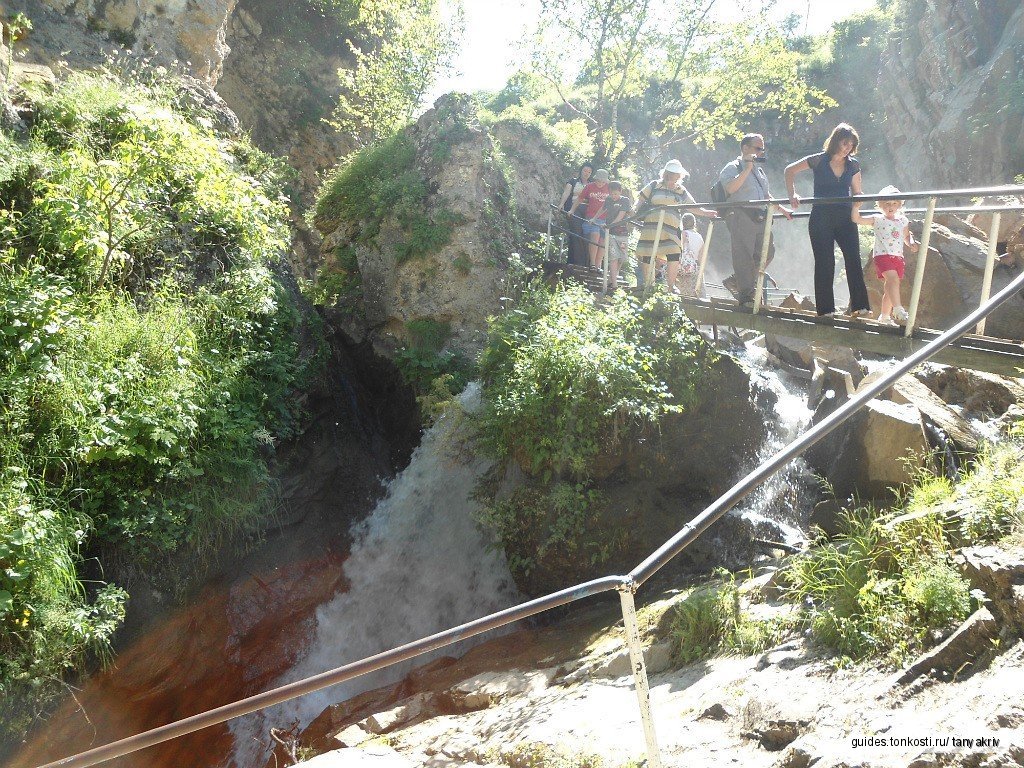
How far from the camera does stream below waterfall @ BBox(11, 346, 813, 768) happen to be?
21.4 feet

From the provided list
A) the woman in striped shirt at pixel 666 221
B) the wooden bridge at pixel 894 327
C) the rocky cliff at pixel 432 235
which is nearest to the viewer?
the wooden bridge at pixel 894 327

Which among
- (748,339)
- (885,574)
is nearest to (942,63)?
(748,339)

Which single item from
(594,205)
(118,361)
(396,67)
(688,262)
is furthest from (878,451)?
(396,67)

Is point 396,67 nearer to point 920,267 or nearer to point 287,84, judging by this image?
point 287,84

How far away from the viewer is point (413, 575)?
28.6 ft

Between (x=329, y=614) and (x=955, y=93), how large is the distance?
23.9 meters

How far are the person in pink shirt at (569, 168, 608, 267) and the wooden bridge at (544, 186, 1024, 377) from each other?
228cm

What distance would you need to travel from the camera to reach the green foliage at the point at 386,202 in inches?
455

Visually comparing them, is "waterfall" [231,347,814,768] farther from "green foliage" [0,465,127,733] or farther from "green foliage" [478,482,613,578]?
"green foliage" [0,465,127,733]

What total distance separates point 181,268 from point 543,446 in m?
4.95

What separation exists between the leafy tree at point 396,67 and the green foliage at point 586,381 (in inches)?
435

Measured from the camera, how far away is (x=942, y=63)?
73.9 feet

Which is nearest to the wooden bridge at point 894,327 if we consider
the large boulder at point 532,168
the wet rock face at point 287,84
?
the large boulder at point 532,168

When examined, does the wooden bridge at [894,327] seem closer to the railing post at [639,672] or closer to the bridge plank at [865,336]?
the bridge plank at [865,336]
